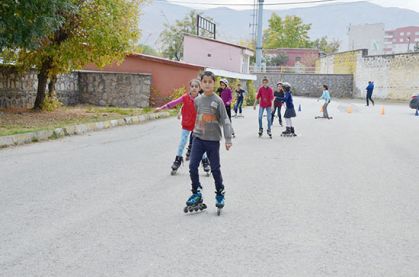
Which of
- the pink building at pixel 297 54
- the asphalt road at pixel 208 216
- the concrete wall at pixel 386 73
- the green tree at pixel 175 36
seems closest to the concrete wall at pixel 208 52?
the concrete wall at pixel 386 73

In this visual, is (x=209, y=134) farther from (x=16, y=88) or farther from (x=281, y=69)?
(x=281, y=69)

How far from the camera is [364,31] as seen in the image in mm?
97438

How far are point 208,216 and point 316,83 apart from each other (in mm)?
60065

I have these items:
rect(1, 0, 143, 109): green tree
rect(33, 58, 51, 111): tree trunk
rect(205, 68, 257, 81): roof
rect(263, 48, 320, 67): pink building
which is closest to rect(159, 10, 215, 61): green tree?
rect(263, 48, 320, 67): pink building

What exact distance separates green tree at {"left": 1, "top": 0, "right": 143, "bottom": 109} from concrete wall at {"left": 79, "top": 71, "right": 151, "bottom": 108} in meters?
7.19

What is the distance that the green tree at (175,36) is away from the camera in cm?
7756

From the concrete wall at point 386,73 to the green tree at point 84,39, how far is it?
36376mm

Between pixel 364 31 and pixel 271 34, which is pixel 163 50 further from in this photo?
pixel 364 31

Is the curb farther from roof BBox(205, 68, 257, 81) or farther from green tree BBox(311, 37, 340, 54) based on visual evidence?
green tree BBox(311, 37, 340, 54)

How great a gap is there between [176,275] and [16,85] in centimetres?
1759

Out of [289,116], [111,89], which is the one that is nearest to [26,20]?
[289,116]

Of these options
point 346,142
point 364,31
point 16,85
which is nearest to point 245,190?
point 346,142

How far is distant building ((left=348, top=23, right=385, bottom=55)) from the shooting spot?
93.6 metres

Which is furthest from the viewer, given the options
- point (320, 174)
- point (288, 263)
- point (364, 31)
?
point (364, 31)
